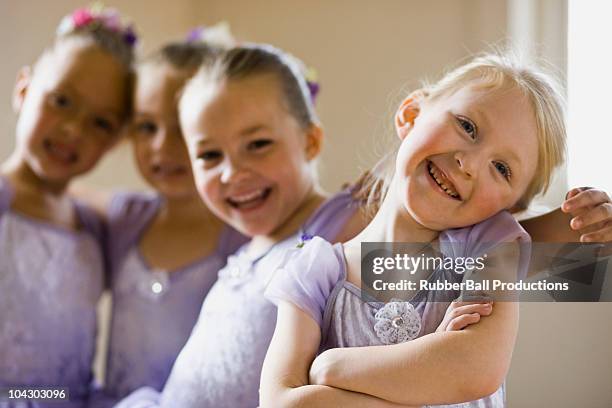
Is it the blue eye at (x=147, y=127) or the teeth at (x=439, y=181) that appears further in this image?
the blue eye at (x=147, y=127)

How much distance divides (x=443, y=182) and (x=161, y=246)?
0.57 metres

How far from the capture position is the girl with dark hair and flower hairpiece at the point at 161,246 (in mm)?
952

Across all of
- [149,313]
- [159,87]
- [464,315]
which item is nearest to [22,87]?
[159,87]

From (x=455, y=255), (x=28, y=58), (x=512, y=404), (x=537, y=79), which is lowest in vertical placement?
(x=512, y=404)

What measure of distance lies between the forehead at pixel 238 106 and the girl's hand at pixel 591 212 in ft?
1.03

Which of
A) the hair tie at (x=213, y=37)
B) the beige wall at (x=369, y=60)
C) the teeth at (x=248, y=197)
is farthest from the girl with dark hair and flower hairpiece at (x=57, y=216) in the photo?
the teeth at (x=248, y=197)

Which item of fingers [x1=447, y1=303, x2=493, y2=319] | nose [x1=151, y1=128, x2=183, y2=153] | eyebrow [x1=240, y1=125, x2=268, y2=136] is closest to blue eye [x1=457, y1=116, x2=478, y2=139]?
fingers [x1=447, y1=303, x2=493, y2=319]

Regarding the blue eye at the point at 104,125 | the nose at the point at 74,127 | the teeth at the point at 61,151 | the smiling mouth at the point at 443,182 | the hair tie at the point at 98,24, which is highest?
the hair tie at the point at 98,24

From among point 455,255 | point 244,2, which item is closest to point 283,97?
point 455,255

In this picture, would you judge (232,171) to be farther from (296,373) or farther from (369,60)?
(369,60)

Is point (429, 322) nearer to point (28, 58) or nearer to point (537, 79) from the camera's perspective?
point (537, 79)

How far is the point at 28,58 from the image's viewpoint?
1286 mm

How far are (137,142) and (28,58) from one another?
1.27 feet

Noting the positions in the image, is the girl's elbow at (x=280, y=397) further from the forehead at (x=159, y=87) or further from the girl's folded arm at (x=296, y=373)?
the forehead at (x=159, y=87)
